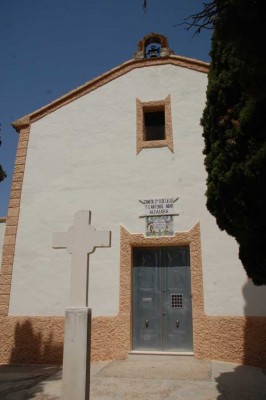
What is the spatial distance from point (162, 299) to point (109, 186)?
280cm

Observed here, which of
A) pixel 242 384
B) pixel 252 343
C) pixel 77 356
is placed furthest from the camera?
pixel 252 343

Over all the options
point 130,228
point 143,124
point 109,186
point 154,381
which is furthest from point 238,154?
point 143,124

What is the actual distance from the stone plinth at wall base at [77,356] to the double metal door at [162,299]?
12.1 feet

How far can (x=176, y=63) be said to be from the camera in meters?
9.02

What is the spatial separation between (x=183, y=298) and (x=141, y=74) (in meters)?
5.63

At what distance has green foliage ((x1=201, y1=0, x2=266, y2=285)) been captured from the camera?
414 cm

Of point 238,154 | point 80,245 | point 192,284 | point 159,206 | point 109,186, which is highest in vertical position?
point 109,186

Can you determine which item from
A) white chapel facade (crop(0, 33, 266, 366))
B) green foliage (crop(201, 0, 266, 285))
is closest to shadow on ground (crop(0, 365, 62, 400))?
white chapel facade (crop(0, 33, 266, 366))

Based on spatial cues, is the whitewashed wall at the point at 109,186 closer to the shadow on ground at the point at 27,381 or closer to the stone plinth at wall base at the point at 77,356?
the shadow on ground at the point at 27,381

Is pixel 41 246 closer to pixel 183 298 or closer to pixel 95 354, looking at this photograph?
pixel 95 354

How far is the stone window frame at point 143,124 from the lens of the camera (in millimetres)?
8398

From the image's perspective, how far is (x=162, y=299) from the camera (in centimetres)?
757

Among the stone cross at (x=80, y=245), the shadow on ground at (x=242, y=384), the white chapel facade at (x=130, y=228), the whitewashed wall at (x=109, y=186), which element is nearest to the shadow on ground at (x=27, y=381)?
the white chapel facade at (x=130, y=228)

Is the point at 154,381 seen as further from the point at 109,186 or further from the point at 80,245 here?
the point at 109,186
